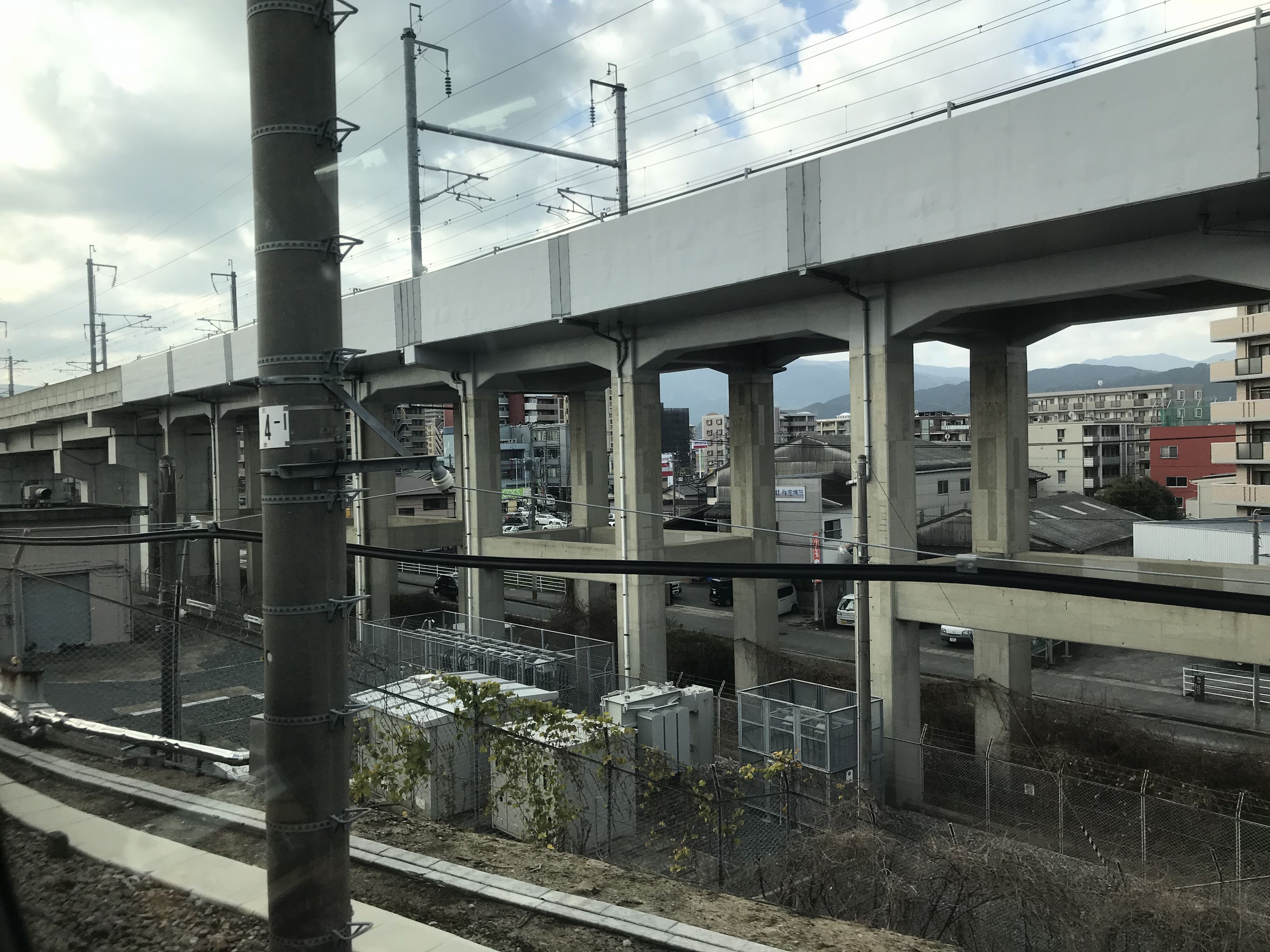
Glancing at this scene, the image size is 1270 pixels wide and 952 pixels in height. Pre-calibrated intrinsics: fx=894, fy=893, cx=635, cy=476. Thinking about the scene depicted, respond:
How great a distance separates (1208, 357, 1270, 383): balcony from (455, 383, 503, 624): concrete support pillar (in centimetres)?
3000

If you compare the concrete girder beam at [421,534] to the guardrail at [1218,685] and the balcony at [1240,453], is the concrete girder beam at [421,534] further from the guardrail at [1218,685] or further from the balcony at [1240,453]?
the balcony at [1240,453]

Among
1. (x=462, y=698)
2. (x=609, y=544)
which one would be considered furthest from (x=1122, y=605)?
(x=609, y=544)

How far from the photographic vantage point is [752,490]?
66.0ft

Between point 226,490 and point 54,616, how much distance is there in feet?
60.3

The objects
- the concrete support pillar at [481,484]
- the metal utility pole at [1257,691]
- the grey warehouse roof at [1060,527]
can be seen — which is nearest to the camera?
the metal utility pole at [1257,691]

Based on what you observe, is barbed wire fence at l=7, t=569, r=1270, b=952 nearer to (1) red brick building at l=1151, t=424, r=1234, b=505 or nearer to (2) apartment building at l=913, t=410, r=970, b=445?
(1) red brick building at l=1151, t=424, r=1234, b=505

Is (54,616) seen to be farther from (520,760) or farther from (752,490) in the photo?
(752,490)

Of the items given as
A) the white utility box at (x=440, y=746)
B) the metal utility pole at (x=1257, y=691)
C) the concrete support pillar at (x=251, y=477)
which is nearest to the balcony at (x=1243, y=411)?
the metal utility pole at (x=1257, y=691)

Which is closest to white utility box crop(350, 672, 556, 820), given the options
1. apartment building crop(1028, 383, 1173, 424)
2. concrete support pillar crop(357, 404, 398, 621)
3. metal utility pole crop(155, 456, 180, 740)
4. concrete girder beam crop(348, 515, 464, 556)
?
metal utility pole crop(155, 456, 180, 740)

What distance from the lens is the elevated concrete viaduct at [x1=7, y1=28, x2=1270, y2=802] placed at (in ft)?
30.2

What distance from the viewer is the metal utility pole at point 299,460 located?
3.64 meters

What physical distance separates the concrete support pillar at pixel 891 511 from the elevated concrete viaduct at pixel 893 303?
0.05 metres

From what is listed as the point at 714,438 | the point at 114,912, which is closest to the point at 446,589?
the point at 114,912

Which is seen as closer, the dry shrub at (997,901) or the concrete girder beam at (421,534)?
the dry shrub at (997,901)
